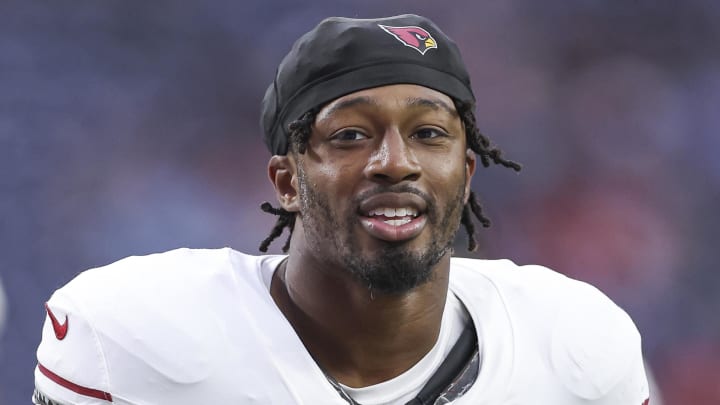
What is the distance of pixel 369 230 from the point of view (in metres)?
1.73

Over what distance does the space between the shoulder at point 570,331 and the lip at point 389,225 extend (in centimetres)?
35

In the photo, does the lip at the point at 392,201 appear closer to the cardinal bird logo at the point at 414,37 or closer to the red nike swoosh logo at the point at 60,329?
the cardinal bird logo at the point at 414,37

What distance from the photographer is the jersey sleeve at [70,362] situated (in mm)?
1736

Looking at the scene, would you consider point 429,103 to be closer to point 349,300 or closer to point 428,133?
point 428,133

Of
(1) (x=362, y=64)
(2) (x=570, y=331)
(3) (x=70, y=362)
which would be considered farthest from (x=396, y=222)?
(3) (x=70, y=362)

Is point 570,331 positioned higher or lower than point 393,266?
lower

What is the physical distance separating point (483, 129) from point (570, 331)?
6.65ft

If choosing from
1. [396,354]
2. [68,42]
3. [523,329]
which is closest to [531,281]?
[523,329]

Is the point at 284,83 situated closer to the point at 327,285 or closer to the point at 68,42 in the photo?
the point at 327,285

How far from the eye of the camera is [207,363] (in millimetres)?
1729

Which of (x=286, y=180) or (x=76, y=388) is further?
(x=286, y=180)

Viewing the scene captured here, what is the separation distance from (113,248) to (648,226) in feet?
6.10

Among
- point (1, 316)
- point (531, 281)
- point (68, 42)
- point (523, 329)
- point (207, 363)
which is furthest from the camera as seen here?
point (68, 42)

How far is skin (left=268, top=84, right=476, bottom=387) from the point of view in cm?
175
